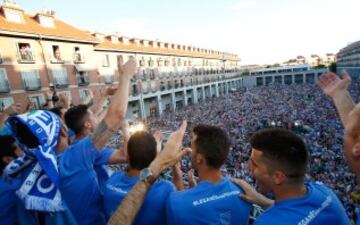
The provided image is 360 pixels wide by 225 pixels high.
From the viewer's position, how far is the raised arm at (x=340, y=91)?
2445mm

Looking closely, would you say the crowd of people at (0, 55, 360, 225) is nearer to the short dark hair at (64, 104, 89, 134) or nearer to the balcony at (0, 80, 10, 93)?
the short dark hair at (64, 104, 89, 134)

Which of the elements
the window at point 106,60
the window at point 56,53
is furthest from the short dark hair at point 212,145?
the window at point 106,60

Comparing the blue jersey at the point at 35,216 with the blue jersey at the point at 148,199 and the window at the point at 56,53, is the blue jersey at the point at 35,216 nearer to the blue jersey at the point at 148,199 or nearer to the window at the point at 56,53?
the blue jersey at the point at 148,199

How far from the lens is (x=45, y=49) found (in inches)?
997

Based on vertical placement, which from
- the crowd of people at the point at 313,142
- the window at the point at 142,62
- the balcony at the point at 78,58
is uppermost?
the balcony at the point at 78,58

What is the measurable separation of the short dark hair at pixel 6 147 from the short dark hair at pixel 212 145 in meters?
1.78

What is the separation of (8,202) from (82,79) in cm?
2875

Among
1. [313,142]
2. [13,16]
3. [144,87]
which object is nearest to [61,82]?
[13,16]

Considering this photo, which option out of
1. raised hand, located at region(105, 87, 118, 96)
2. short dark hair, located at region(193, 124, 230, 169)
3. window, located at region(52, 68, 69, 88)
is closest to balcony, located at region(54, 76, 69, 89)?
window, located at region(52, 68, 69, 88)

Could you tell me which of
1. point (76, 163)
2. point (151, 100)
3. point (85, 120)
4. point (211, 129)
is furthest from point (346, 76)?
point (151, 100)

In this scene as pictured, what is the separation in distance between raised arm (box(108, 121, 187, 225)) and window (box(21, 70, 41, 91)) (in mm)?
25399

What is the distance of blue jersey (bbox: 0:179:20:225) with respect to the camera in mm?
2234

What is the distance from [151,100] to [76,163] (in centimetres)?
3886

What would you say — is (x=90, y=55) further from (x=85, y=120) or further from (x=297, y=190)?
(x=297, y=190)
